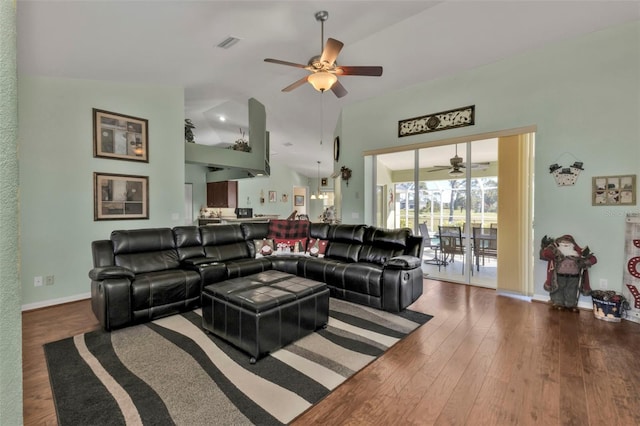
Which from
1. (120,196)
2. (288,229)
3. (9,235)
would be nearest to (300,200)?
(288,229)

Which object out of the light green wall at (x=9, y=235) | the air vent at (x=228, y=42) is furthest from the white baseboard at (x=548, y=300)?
the air vent at (x=228, y=42)

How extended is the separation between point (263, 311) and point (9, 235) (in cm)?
192

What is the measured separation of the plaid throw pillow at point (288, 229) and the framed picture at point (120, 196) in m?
2.01

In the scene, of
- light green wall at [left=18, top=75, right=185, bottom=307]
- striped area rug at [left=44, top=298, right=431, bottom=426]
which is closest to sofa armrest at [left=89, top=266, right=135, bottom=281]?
striped area rug at [left=44, top=298, right=431, bottom=426]

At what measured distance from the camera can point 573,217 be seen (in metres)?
3.60

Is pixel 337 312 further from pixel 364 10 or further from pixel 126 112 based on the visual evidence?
pixel 126 112

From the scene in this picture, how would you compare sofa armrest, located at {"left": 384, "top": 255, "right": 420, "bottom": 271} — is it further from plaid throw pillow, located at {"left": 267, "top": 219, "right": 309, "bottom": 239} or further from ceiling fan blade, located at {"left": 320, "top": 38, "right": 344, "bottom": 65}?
ceiling fan blade, located at {"left": 320, "top": 38, "right": 344, "bottom": 65}

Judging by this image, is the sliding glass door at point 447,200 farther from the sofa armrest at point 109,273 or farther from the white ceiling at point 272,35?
the sofa armrest at point 109,273

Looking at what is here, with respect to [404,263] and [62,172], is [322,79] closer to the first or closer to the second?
[404,263]

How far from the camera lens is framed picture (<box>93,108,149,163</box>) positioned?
4113 millimetres

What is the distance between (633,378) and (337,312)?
7.94ft

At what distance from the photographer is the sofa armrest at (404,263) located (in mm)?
3288

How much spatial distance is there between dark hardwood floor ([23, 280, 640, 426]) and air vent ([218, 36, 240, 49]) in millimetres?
3662

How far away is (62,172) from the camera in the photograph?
151 inches
